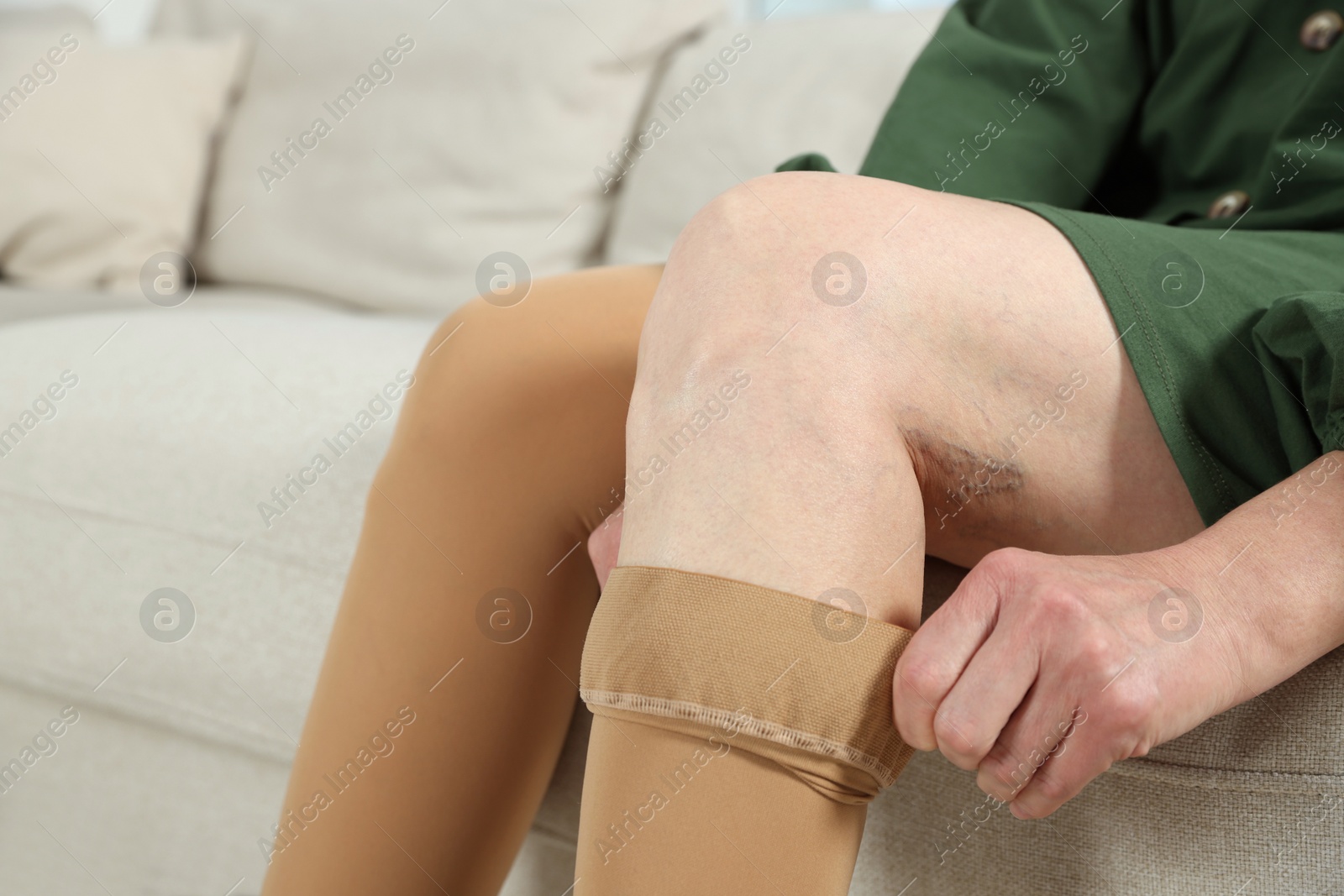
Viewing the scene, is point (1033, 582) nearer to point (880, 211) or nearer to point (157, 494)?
point (880, 211)

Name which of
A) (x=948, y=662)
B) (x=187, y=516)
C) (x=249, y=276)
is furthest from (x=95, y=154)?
(x=948, y=662)

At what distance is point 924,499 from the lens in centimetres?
43

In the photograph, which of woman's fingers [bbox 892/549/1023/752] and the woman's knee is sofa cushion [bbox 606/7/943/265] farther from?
woman's fingers [bbox 892/549/1023/752]

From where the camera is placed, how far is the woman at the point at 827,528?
13.7 inches

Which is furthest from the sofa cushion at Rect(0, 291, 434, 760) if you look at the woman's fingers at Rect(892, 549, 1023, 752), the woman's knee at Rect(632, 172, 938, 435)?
the woman's fingers at Rect(892, 549, 1023, 752)

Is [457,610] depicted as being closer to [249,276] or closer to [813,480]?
[813,480]

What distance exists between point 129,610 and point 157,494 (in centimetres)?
10

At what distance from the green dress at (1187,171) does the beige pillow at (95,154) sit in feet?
3.88

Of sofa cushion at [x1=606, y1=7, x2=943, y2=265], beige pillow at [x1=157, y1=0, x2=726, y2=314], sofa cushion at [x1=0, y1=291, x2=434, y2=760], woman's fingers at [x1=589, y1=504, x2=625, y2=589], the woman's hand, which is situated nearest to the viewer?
the woman's hand

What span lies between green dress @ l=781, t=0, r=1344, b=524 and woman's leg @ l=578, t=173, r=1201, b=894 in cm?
3

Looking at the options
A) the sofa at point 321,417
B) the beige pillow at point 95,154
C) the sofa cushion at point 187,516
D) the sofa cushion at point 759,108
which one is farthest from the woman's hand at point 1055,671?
the beige pillow at point 95,154

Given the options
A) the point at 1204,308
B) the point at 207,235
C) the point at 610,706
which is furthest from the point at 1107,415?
the point at 207,235

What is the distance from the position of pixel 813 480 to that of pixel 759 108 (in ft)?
3.13

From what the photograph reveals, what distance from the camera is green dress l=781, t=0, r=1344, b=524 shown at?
416 mm
